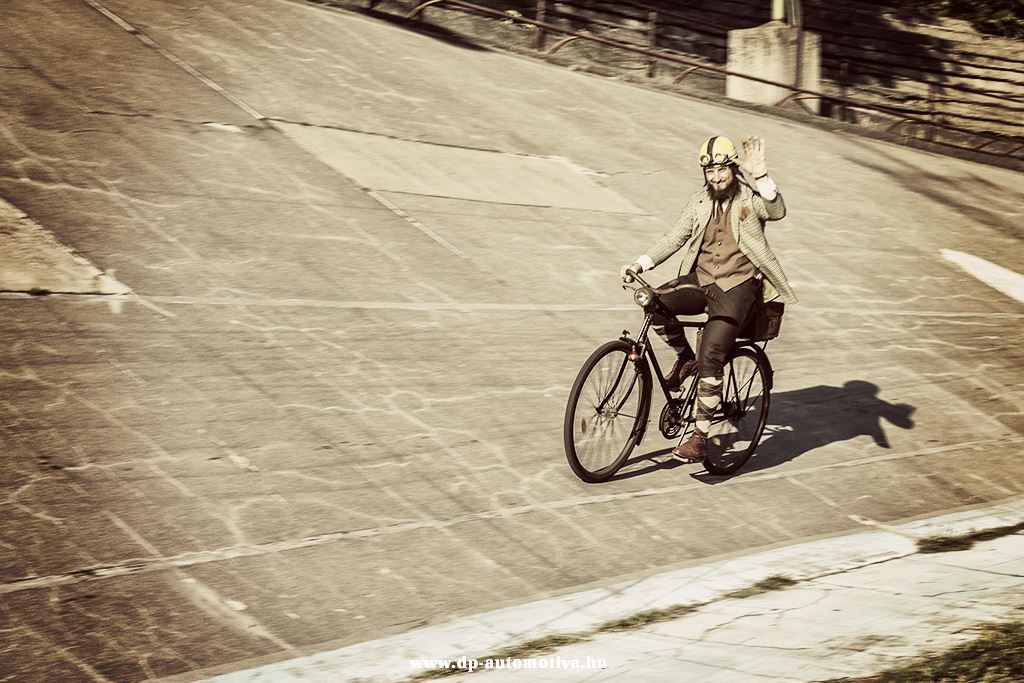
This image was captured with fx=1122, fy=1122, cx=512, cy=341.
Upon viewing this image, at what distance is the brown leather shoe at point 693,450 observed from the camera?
6707 millimetres

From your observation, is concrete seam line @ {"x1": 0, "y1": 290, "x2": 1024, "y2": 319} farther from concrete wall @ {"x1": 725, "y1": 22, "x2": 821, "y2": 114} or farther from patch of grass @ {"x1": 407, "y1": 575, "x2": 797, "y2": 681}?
concrete wall @ {"x1": 725, "y1": 22, "x2": 821, "y2": 114}

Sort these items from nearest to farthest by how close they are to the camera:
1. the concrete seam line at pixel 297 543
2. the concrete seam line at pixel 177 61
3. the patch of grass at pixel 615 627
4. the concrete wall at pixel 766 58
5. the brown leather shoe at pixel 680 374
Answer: the patch of grass at pixel 615 627
the concrete seam line at pixel 297 543
the brown leather shoe at pixel 680 374
the concrete seam line at pixel 177 61
the concrete wall at pixel 766 58

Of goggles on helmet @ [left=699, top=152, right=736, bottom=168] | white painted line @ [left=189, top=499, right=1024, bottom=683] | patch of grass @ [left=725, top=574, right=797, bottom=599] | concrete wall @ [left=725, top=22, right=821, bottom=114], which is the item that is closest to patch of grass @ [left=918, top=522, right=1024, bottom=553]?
white painted line @ [left=189, top=499, right=1024, bottom=683]

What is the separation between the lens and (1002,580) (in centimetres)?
539

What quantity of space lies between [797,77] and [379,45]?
899 centimetres

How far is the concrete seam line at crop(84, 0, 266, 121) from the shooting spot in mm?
11375

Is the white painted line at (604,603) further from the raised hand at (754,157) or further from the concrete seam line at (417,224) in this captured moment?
the concrete seam line at (417,224)

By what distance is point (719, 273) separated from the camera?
22.4 ft

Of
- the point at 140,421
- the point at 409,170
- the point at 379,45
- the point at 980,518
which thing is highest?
the point at 379,45

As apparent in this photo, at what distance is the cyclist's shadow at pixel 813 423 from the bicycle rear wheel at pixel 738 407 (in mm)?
119

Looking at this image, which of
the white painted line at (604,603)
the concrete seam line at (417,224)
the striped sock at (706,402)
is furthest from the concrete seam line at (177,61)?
the white painted line at (604,603)

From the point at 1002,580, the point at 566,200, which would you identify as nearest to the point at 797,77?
the point at 566,200

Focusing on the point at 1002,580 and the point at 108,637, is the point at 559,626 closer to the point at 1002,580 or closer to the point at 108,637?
the point at 108,637

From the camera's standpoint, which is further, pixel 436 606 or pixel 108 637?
pixel 436 606
